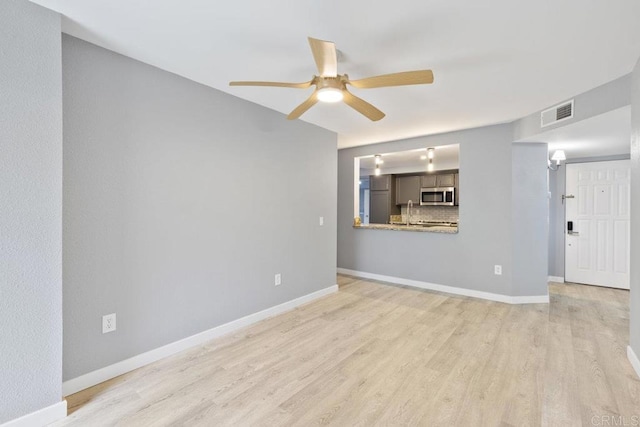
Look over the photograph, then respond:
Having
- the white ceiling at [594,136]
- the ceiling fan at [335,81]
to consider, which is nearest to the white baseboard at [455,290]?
the white ceiling at [594,136]

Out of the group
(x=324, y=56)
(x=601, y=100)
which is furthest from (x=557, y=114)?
(x=324, y=56)

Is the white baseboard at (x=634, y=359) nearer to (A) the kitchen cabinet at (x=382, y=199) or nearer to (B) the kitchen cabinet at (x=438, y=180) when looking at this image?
(B) the kitchen cabinet at (x=438, y=180)

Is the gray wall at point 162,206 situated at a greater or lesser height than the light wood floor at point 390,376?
greater

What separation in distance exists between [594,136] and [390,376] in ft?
11.7

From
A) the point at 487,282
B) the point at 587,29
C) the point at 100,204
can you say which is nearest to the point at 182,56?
the point at 100,204

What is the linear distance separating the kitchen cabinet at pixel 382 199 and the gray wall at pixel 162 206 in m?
4.33

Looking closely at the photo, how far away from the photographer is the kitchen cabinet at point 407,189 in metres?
7.35

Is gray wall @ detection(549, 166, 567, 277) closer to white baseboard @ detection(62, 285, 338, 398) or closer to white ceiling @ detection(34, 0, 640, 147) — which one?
white ceiling @ detection(34, 0, 640, 147)

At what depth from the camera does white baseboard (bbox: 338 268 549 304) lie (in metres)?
3.89

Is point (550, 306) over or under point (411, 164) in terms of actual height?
under

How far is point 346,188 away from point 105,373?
168 inches

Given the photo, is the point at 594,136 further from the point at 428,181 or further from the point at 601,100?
the point at 428,181

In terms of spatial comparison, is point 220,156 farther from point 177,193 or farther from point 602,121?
point 602,121

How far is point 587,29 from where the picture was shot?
1.85 m
